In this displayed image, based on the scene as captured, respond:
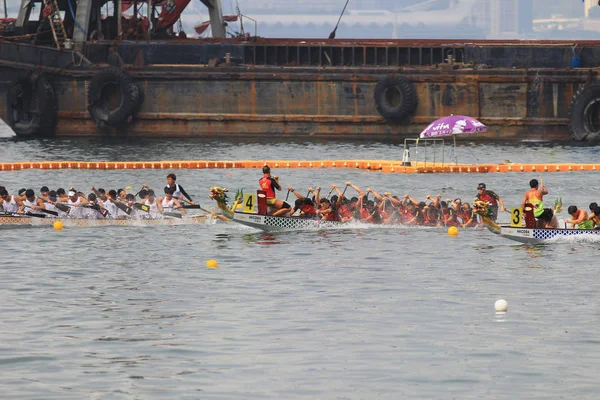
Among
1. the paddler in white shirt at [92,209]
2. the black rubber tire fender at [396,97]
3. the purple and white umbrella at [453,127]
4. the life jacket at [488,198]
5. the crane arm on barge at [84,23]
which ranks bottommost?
the paddler in white shirt at [92,209]

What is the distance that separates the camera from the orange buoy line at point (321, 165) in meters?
59.8

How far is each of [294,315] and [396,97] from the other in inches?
1773

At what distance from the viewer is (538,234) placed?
126 ft

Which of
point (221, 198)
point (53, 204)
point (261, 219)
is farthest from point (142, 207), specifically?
point (221, 198)

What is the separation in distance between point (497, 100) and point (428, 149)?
653 cm

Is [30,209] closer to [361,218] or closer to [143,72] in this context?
[361,218]

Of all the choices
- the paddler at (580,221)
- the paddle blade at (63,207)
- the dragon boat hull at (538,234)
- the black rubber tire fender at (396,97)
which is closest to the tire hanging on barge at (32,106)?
the black rubber tire fender at (396,97)

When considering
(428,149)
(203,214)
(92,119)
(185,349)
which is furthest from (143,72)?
(185,349)

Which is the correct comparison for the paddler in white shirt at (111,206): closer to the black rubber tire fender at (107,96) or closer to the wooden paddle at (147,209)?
the wooden paddle at (147,209)

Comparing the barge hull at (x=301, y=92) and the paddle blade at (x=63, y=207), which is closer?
the paddle blade at (x=63, y=207)

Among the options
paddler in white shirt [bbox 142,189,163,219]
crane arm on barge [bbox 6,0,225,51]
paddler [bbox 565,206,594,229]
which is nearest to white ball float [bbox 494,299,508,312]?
paddler [bbox 565,206,594,229]

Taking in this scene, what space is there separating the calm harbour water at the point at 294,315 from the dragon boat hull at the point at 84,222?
1.08 ft

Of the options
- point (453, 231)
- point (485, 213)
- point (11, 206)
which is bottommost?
point (453, 231)

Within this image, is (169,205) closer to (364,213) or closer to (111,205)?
(111,205)
